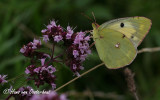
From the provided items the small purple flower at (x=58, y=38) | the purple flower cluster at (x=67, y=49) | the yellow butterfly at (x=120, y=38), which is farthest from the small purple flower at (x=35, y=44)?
the yellow butterfly at (x=120, y=38)

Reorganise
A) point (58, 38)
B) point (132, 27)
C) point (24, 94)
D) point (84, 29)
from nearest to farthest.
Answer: point (24, 94) < point (58, 38) < point (132, 27) < point (84, 29)

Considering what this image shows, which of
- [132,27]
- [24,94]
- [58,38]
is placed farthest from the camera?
[132,27]

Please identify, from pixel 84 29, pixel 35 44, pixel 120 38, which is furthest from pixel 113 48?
pixel 84 29

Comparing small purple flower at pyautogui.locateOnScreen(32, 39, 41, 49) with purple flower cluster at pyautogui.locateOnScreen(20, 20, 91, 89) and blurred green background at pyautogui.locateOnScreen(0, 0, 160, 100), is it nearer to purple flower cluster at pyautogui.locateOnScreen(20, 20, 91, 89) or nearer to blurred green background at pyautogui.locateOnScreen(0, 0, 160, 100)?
purple flower cluster at pyautogui.locateOnScreen(20, 20, 91, 89)

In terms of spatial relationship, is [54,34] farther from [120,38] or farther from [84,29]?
[84,29]

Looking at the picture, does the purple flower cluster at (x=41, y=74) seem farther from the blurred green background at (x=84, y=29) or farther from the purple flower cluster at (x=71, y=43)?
the blurred green background at (x=84, y=29)

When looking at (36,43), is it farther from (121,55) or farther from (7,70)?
(7,70)

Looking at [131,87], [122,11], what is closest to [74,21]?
[122,11]
